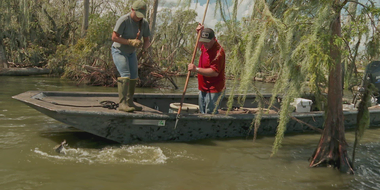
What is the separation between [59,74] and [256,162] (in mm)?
18025

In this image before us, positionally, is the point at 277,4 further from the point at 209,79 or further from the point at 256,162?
the point at 256,162

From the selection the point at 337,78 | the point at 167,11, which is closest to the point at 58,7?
the point at 167,11

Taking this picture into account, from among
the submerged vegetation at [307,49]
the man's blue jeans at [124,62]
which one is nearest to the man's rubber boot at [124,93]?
the man's blue jeans at [124,62]

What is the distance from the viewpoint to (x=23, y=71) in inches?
784

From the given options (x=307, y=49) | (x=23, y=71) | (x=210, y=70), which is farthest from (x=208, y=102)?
(x=23, y=71)

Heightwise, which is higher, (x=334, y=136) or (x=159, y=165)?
(x=334, y=136)

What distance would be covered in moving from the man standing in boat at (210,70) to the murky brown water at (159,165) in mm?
800

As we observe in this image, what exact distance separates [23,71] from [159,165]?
57.3 ft

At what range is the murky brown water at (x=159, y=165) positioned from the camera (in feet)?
14.3

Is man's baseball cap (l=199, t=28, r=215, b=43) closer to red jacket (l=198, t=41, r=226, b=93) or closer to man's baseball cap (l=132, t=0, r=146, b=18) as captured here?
red jacket (l=198, t=41, r=226, b=93)

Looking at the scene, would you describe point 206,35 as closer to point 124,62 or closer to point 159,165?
point 124,62

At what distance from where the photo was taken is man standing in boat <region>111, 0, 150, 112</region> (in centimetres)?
576

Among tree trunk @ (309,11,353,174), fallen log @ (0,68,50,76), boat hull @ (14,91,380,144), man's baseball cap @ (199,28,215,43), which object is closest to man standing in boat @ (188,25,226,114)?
man's baseball cap @ (199,28,215,43)

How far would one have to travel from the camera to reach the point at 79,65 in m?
17.4
